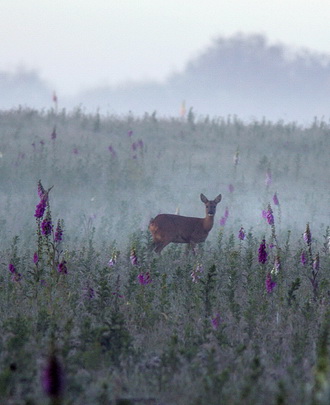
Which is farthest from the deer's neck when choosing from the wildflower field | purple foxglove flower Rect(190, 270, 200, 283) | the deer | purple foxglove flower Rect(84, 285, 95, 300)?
purple foxglove flower Rect(84, 285, 95, 300)

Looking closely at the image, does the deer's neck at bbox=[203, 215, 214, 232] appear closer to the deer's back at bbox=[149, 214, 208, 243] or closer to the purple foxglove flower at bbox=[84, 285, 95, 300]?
the deer's back at bbox=[149, 214, 208, 243]

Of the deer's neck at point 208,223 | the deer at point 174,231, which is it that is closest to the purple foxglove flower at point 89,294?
the deer at point 174,231

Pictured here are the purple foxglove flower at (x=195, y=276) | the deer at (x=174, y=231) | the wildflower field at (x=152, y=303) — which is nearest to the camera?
the wildflower field at (x=152, y=303)

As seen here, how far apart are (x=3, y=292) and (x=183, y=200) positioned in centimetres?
1170

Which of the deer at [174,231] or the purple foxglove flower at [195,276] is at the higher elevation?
the purple foxglove flower at [195,276]

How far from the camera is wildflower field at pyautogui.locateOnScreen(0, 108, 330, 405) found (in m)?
4.95

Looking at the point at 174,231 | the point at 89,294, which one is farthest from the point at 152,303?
the point at 174,231

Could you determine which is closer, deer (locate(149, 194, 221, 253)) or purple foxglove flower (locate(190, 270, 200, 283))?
purple foxglove flower (locate(190, 270, 200, 283))

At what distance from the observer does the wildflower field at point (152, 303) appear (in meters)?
4.95

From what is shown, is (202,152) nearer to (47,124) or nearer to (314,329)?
(47,124)

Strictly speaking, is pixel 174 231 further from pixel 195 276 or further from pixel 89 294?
pixel 89 294

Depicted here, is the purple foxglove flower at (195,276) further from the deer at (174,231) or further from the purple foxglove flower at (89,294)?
the deer at (174,231)

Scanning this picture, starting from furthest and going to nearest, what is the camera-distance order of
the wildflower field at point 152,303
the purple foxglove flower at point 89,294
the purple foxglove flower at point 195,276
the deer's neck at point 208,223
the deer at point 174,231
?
the deer's neck at point 208,223 < the deer at point 174,231 < the purple foxglove flower at point 195,276 < the purple foxglove flower at point 89,294 < the wildflower field at point 152,303

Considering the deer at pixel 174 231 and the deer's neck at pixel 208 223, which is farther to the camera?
the deer's neck at pixel 208 223
